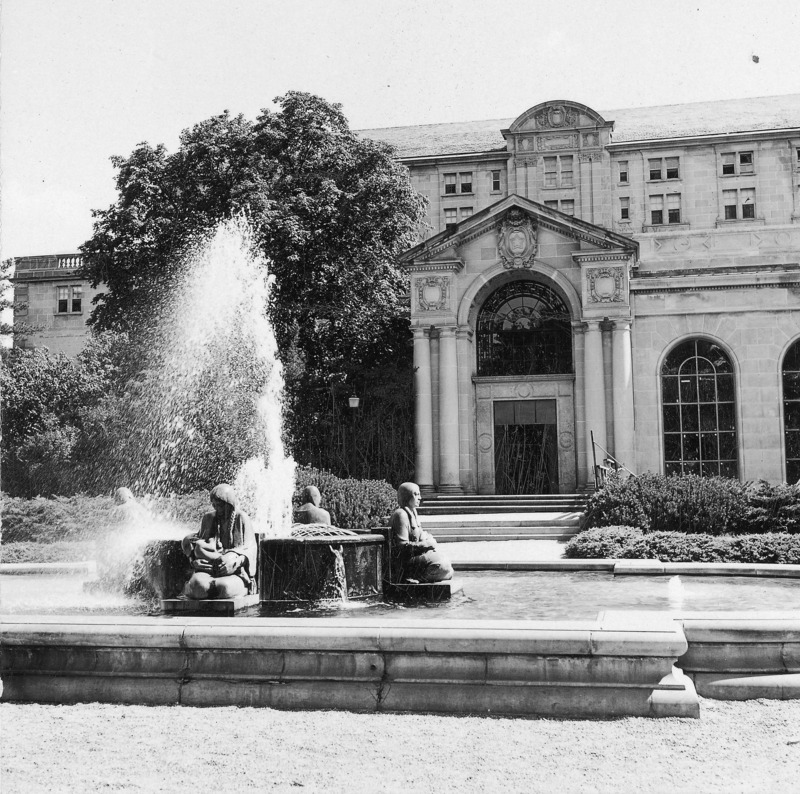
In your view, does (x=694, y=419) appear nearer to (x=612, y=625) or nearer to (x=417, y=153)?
(x=612, y=625)

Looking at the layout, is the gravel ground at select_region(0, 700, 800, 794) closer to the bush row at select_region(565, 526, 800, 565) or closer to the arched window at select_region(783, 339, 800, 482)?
the bush row at select_region(565, 526, 800, 565)

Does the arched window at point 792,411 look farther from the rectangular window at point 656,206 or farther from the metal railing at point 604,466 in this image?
the rectangular window at point 656,206

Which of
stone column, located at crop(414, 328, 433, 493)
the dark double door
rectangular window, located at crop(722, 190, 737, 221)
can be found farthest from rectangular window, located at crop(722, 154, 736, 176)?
stone column, located at crop(414, 328, 433, 493)

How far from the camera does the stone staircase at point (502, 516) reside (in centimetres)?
2277

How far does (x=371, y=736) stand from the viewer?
6715mm

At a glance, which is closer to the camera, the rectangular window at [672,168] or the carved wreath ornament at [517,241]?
the carved wreath ornament at [517,241]

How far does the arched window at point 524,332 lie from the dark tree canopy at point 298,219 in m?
3.30

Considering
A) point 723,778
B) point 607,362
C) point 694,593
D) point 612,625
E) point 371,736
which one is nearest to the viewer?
point 723,778

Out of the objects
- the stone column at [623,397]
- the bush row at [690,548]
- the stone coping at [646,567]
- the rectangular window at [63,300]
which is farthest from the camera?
the rectangular window at [63,300]

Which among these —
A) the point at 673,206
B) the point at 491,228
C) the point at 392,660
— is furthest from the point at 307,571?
the point at 673,206

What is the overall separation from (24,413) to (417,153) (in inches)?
1131

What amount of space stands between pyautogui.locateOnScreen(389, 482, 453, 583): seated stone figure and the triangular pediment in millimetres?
20006

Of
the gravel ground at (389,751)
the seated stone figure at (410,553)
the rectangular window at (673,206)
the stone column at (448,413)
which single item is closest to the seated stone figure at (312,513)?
the seated stone figure at (410,553)

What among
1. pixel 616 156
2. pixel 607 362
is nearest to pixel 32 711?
pixel 607 362
